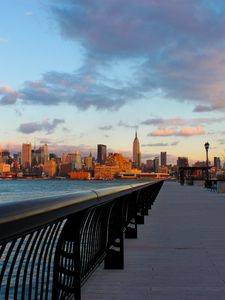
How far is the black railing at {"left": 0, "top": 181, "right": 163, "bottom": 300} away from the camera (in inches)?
81.2

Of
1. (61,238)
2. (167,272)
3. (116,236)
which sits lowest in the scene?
(167,272)

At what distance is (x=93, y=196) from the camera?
13.5ft

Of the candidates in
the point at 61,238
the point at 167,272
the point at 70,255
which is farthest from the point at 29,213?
the point at 167,272

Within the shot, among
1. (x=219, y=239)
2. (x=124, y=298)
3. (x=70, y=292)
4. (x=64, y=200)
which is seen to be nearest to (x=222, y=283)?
(x=124, y=298)

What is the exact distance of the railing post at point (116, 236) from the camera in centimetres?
696

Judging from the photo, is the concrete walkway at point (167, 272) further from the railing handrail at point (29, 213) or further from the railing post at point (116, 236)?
the railing handrail at point (29, 213)

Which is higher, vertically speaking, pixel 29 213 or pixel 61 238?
pixel 29 213

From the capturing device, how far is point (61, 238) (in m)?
3.99

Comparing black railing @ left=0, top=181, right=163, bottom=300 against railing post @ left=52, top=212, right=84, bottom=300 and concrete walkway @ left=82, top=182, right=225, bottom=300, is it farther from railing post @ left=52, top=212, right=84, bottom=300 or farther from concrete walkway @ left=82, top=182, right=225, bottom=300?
concrete walkway @ left=82, top=182, right=225, bottom=300

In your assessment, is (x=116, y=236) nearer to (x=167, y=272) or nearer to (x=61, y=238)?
(x=167, y=272)

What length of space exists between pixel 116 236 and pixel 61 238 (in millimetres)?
3329

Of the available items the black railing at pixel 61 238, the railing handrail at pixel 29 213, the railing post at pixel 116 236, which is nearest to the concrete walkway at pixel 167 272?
the railing post at pixel 116 236

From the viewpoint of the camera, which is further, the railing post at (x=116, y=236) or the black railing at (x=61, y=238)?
the railing post at (x=116, y=236)

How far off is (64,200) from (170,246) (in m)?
6.85
